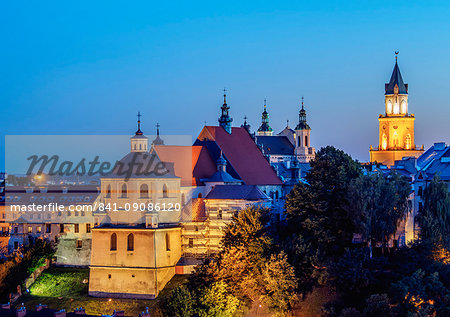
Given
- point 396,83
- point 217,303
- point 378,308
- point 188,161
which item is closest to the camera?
point 378,308

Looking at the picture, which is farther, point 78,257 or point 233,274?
point 78,257

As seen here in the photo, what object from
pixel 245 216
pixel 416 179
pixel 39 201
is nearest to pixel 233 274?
pixel 245 216

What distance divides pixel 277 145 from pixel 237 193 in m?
74.6

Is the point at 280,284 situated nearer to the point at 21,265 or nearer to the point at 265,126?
the point at 21,265

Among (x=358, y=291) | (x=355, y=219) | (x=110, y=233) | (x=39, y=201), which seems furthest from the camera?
(x=39, y=201)

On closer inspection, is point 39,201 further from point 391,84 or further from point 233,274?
point 391,84

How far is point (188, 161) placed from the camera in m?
72.4

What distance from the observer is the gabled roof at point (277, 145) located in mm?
137875

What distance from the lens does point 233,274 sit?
5988 centimetres

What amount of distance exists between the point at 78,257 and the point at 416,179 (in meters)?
32.5

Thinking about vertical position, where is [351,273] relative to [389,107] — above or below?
below

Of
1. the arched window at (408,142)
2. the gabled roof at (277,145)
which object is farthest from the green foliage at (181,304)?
the arched window at (408,142)

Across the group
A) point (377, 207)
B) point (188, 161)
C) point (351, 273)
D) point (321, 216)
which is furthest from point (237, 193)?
point (351, 273)

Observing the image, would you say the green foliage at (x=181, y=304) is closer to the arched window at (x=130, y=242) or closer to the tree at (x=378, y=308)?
the arched window at (x=130, y=242)
